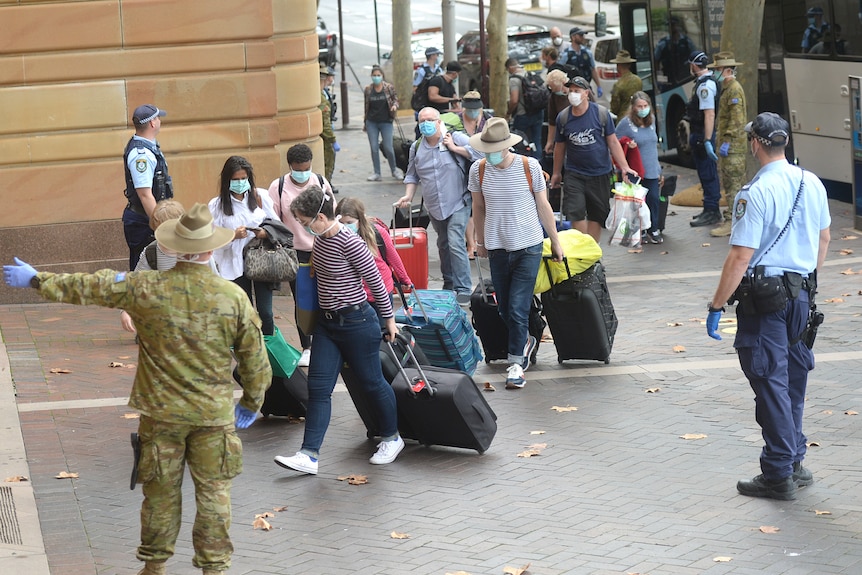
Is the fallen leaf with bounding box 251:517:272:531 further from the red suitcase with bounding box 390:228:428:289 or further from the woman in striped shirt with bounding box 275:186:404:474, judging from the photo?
the red suitcase with bounding box 390:228:428:289

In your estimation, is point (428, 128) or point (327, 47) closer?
point (428, 128)

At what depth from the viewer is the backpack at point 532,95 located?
18.5 meters

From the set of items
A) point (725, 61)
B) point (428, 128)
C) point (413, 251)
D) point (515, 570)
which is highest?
point (725, 61)

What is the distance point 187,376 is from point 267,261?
356cm

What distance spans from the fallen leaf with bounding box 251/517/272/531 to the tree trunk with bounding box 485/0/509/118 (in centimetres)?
1750

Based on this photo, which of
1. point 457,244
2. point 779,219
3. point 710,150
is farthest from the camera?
point 710,150

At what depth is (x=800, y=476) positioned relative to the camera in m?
6.96

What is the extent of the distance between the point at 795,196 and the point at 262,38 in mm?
7300

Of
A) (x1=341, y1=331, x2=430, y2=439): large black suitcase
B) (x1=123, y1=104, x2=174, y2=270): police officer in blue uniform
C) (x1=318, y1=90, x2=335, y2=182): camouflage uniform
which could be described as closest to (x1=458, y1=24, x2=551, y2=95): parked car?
(x1=318, y1=90, x2=335, y2=182): camouflage uniform

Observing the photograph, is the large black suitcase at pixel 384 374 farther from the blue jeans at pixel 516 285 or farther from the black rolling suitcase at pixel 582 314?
the black rolling suitcase at pixel 582 314

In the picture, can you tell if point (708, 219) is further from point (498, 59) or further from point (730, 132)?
point (498, 59)

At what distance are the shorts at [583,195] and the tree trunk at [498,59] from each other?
1097cm

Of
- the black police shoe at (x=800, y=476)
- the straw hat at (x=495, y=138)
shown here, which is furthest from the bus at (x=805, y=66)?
the black police shoe at (x=800, y=476)

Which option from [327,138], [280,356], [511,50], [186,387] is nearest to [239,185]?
[280,356]
